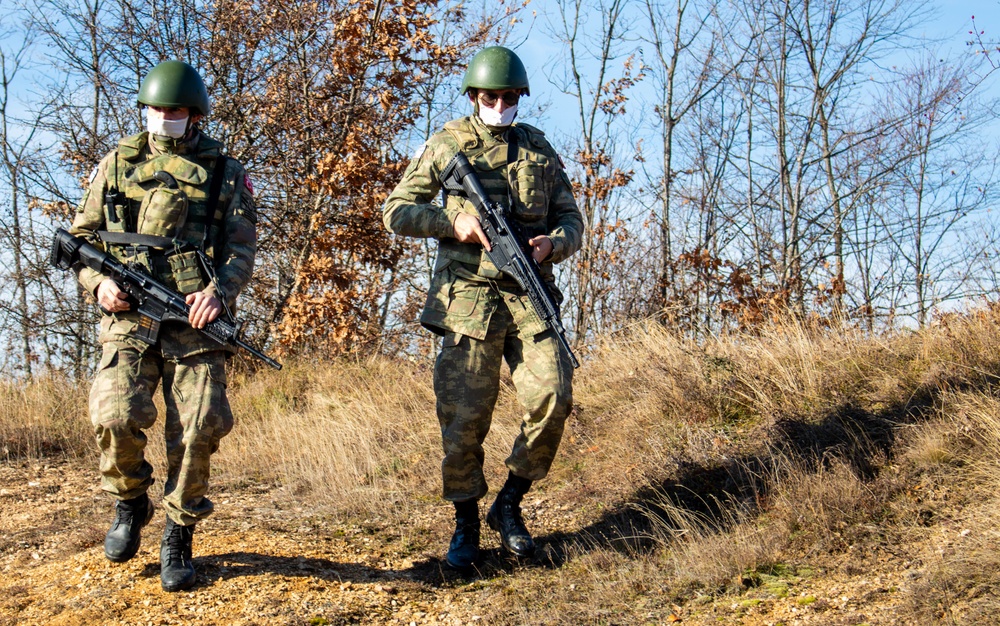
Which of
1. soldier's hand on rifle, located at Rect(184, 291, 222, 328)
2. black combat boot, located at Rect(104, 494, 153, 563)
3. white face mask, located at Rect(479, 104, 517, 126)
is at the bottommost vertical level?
black combat boot, located at Rect(104, 494, 153, 563)

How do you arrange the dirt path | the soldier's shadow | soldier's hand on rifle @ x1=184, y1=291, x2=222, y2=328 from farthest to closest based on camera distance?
the soldier's shadow, soldier's hand on rifle @ x1=184, y1=291, x2=222, y2=328, the dirt path

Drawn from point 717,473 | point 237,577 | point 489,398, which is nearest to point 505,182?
point 489,398

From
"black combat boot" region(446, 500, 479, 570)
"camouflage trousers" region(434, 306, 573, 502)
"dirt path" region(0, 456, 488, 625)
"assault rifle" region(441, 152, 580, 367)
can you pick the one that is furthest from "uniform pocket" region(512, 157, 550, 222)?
"dirt path" region(0, 456, 488, 625)

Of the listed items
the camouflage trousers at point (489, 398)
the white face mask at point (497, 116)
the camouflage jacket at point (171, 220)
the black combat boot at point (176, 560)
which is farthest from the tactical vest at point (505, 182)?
the black combat boot at point (176, 560)

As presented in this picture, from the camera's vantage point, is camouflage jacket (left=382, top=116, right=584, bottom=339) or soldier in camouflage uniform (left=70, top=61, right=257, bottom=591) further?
camouflage jacket (left=382, top=116, right=584, bottom=339)

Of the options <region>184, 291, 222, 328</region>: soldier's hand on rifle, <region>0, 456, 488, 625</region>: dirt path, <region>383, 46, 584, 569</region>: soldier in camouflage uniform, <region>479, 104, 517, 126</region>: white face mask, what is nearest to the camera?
<region>0, 456, 488, 625</region>: dirt path

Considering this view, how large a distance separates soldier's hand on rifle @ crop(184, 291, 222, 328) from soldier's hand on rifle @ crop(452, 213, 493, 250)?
1.10m

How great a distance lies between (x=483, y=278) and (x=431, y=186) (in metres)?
0.55

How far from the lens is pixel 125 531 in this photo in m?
3.81

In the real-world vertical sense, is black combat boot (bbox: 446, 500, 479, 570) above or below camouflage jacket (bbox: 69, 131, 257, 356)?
below

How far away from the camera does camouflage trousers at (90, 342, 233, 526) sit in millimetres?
3631

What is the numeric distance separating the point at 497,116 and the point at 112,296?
1.89 m

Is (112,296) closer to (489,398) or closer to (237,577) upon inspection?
(237,577)

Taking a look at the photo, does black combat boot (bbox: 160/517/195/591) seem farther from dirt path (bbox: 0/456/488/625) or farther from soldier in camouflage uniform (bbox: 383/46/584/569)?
soldier in camouflage uniform (bbox: 383/46/584/569)
